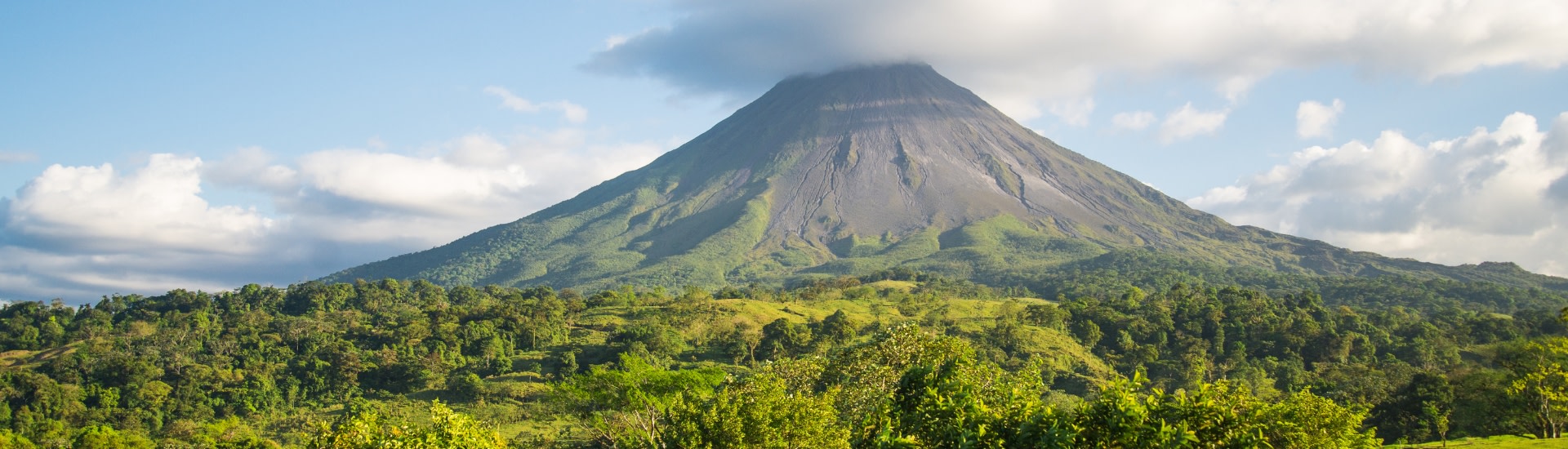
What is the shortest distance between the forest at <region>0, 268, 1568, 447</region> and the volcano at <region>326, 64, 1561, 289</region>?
5157 centimetres

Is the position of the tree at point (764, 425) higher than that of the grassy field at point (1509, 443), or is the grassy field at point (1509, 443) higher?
the tree at point (764, 425)

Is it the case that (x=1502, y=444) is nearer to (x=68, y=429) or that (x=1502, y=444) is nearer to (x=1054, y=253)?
(x=68, y=429)

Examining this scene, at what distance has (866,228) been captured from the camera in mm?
164875

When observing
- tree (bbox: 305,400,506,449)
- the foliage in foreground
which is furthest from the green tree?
tree (bbox: 305,400,506,449)

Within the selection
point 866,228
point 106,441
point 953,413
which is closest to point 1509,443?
point 953,413

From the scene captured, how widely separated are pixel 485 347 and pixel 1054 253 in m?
100.0

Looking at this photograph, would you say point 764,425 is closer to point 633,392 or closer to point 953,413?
point 953,413

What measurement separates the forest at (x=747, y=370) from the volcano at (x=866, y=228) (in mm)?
51565

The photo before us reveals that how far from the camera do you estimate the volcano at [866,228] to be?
469 feet

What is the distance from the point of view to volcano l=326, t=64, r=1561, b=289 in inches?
5630

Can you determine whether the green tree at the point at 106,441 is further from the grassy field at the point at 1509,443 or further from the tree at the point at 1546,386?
the tree at the point at 1546,386

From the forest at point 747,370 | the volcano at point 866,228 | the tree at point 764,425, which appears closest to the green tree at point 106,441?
the forest at point 747,370

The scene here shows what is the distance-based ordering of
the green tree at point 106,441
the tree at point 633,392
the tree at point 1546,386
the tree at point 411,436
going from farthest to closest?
the green tree at point 106,441, the tree at point 633,392, the tree at point 1546,386, the tree at point 411,436

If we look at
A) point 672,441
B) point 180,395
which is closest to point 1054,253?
point 180,395
